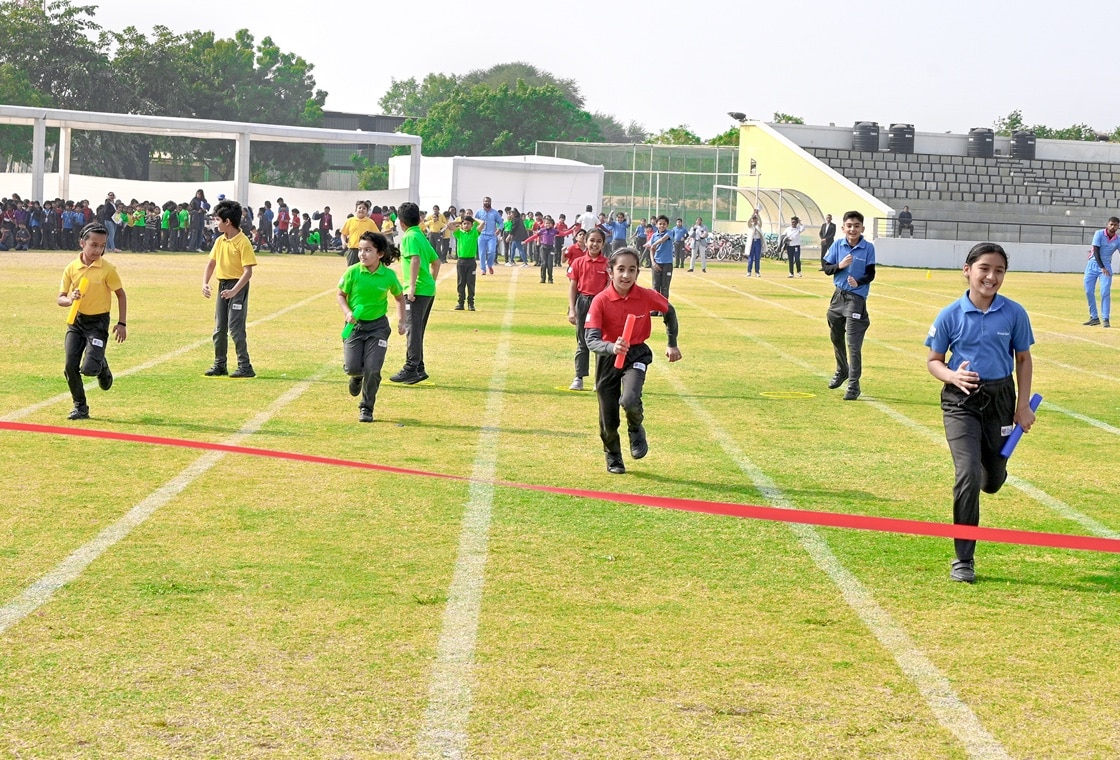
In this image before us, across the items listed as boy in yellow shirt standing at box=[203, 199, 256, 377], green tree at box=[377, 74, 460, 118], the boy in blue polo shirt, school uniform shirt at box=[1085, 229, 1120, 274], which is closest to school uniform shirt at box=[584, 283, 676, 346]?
the boy in blue polo shirt

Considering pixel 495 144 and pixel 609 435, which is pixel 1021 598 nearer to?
pixel 609 435

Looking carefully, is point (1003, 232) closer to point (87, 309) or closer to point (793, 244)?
point (793, 244)

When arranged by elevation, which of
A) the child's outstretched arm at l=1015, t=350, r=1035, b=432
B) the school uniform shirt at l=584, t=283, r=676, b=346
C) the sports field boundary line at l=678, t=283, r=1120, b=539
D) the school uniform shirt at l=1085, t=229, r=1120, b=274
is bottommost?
the sports field boundary line at l=678, t=283, r=1120, b=539

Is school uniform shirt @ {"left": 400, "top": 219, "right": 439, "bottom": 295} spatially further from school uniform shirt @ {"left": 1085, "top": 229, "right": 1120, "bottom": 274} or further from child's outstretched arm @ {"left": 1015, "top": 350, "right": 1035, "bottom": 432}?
school uniform shirt @ {"left": 1085, "top": 229, "right": 1120, "bottom": 274}

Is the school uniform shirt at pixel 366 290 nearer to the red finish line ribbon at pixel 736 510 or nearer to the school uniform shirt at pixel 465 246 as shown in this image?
the red finish line ribbon at pixel 736 510

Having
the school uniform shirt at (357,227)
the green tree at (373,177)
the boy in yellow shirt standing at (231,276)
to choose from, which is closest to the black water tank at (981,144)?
the green tree at (373,177)

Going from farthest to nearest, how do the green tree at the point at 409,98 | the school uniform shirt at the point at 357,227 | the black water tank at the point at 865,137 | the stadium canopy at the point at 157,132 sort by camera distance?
the green tree at the point at 409,98, the black water tank at the point at 865,137, the stadium canopy at the point at 157,132, the school uniform shirt at the point at 357,227

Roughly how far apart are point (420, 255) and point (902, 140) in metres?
60.1

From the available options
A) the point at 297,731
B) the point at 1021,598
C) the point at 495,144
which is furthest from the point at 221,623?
the point at 495,144

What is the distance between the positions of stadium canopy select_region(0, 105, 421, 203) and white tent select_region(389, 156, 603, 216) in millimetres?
4076

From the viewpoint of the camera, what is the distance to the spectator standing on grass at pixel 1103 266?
2434 centimetres

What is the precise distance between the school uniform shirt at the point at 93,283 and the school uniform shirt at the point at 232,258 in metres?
2.59

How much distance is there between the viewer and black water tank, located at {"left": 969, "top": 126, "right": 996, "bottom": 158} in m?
72.1

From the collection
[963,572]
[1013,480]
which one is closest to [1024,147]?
[1013,480]
